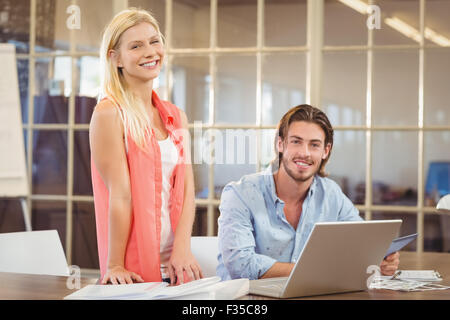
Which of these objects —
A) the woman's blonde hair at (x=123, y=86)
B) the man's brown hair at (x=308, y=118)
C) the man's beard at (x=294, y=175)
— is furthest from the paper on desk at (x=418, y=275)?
the woman's blonde hair at (x=123, y=86)

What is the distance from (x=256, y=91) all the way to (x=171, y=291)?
256 centimetres

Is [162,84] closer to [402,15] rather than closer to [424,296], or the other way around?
[402,15]

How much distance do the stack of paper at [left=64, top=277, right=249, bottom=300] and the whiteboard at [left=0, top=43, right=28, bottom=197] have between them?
257 cm

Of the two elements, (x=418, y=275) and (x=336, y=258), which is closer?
(x=336, y=258)

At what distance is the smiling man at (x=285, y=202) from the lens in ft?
7.02

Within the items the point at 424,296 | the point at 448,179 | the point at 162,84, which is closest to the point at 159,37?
the point at 424,296

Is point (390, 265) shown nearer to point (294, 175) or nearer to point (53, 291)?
point (294, 175)

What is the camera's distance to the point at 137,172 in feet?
6.41

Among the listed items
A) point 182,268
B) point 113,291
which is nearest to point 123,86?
point 182,268

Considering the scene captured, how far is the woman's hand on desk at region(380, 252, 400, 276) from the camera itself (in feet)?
6.38

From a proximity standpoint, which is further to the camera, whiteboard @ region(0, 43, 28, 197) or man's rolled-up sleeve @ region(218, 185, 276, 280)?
whiteboard @ region(0, 43, 28, 197)

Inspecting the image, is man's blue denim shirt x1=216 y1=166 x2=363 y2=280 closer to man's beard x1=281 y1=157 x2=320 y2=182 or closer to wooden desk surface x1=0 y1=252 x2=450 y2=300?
man's beard x1=281 y1=157 x2=320 y2=182

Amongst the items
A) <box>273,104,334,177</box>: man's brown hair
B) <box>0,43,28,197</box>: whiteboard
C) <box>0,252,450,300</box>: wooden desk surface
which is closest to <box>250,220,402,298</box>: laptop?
<box>0,252,450,300</box>: wooden desk surface

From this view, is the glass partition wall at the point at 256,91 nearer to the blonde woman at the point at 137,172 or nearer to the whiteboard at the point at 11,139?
the whiteboard at the point at 11,139
